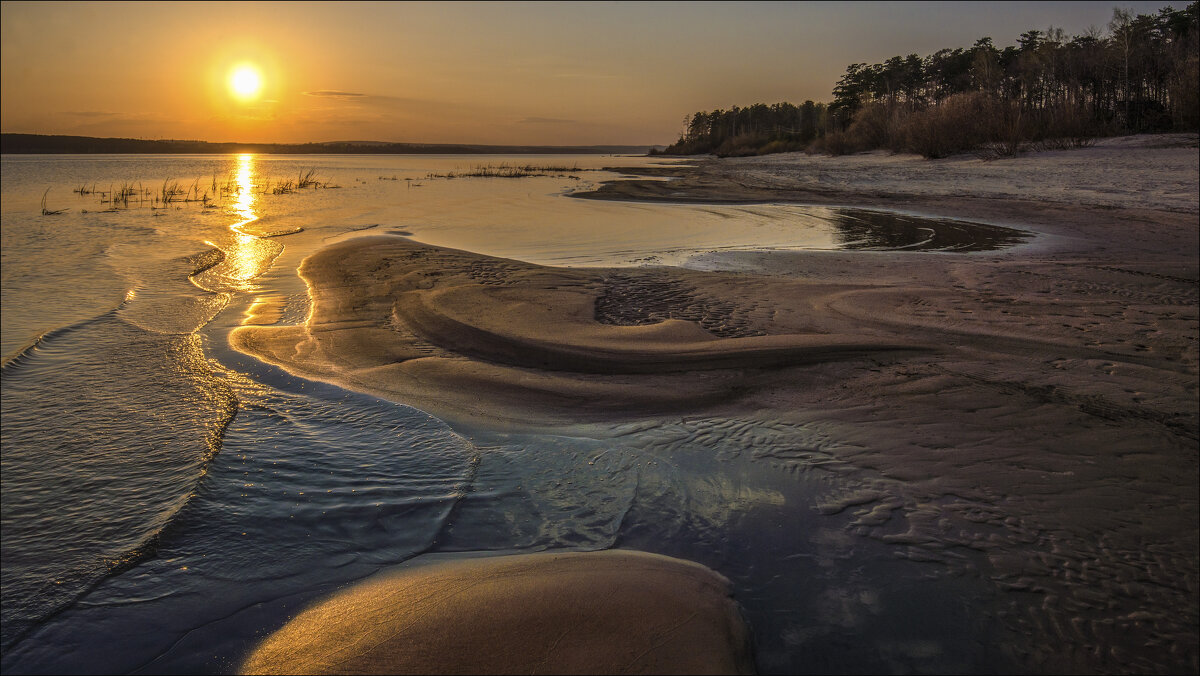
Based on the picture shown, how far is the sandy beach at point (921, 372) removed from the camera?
115 inches

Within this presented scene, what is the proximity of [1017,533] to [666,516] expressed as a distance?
5.58 ft

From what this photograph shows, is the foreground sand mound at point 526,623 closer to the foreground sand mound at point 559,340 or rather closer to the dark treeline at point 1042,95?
the foreground sand mound at point 559,340

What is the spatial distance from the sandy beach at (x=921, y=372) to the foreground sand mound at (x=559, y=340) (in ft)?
0.11

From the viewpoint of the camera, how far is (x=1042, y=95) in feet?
156

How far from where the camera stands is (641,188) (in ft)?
98.5

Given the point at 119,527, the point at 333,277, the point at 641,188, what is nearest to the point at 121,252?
the point at 333,277

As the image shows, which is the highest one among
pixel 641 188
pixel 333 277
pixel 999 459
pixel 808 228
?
pixel 641 188

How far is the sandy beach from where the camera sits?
2910 millimetres

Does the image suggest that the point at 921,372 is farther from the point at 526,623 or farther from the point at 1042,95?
the point at 1042,95

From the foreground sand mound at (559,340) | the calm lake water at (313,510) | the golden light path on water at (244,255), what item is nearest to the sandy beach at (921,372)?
the foreground sand mound at (559,340)

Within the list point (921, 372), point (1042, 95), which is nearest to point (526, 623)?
point (921, 372)

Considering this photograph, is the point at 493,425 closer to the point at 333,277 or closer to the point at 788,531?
the point at 788,531

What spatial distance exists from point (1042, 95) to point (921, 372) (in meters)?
55.1

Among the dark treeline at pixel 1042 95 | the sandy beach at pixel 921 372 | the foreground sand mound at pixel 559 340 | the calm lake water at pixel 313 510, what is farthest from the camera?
the dark treeline at pixel 1042 95
